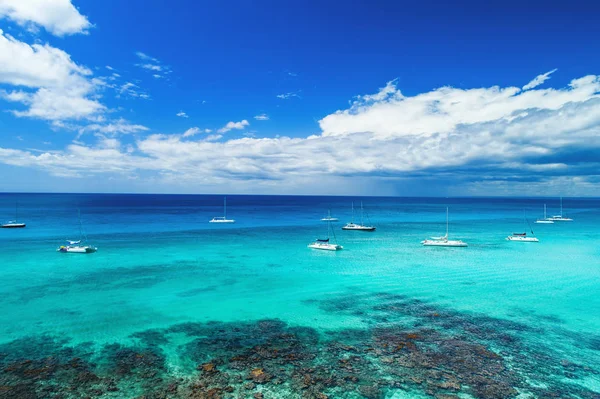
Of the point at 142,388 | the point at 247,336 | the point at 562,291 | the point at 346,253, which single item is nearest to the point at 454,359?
the point at 247,336

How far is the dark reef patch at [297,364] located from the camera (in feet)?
56.7

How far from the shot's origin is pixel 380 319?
27359 millimetres

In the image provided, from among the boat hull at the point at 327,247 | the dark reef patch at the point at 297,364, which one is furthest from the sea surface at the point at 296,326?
the boat hull at the point at 327,247

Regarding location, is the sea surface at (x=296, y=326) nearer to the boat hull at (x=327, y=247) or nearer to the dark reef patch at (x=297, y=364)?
the dark reef patch at (x=297, y=364)

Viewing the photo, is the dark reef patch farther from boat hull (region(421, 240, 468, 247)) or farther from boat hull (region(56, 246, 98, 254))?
boat hull (region(421, 240, 468, 247))

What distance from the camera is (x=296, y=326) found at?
26.0m

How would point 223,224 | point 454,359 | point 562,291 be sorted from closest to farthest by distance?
1. point 454,359
2. point 562,291
3. point 223,224

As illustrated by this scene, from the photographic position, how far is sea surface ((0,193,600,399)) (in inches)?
707

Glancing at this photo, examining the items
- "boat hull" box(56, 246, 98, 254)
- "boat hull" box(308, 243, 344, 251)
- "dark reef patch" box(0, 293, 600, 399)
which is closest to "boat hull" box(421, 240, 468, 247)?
"boat hull" box(308, 243, 344, 251)

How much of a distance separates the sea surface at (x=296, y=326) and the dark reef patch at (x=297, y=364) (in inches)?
4.1

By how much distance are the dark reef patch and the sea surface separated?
10 centimetres

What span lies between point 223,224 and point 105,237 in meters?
35.6

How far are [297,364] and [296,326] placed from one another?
6.08m

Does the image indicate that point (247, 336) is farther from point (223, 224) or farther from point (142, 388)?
point (223, 224)
